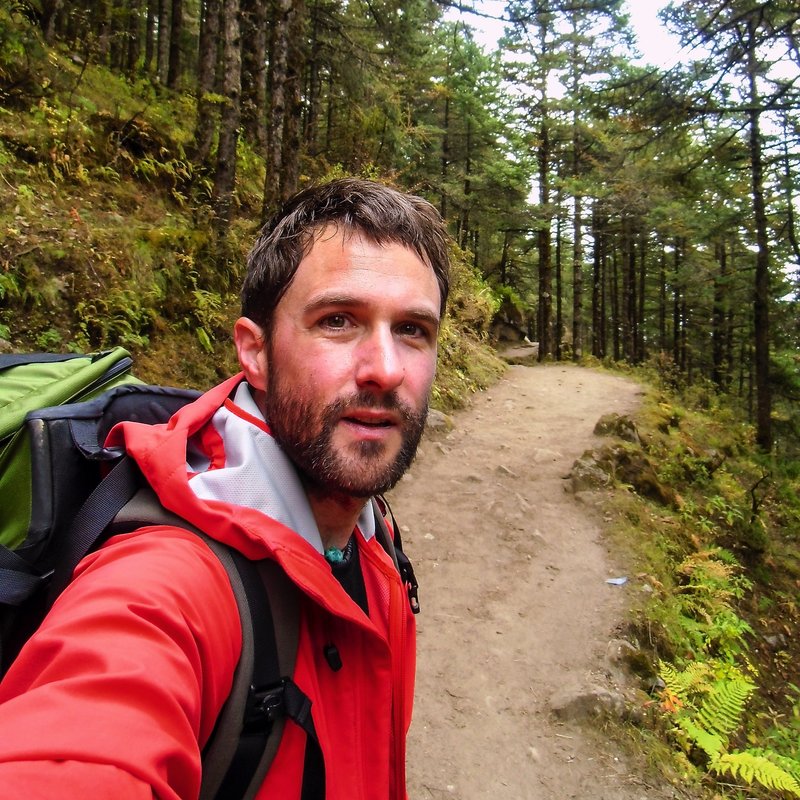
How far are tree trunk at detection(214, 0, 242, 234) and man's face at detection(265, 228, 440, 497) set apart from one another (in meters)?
6.83

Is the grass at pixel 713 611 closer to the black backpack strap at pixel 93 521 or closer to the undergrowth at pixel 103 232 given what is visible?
the black backpack strap at pixel 93 521

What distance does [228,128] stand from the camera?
7.79 meters

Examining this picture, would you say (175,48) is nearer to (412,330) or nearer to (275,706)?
(412,330)

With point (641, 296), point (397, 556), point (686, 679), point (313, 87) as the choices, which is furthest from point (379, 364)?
point (641, 296)

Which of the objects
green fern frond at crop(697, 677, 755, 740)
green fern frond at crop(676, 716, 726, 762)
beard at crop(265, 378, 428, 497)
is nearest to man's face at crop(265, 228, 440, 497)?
beard at crop(265, 378, 428, 497)

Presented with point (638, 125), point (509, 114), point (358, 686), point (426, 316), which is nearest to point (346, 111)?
point (638, 125)

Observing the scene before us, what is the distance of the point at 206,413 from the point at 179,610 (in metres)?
0.62

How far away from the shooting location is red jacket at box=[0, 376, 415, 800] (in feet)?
2.68

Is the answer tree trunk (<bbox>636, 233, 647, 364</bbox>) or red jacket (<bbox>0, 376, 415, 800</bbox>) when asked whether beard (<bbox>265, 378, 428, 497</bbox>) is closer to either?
red jacket (<bbox>0, 376, 415, 800</bbox>)

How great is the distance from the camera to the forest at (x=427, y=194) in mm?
5504

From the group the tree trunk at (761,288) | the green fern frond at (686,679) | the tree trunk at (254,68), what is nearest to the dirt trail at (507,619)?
the green fern frond at (686,679)

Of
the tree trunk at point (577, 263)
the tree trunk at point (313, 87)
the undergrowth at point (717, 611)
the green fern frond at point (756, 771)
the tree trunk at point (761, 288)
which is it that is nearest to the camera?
the green fern frond at point (756, 771)

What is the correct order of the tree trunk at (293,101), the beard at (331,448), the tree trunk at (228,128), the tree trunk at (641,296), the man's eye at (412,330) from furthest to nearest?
the tree trunk at (641,296), the tree trunk at (228,128), the tree trunk at (293,101), the man's eye at (412,330), the beard at (331,448)

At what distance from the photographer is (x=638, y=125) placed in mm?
10344
